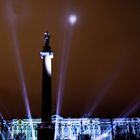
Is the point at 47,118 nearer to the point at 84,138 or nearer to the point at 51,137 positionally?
the point at 51,137

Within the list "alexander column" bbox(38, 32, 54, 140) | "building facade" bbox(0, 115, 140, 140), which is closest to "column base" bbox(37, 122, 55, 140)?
"alexander column" bbox(38, 32, 54, 140)

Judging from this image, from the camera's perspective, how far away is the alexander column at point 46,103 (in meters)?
15.9

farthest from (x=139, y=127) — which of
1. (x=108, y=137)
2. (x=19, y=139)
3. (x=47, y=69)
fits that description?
(x=47, y=69)

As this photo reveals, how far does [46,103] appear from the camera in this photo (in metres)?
17.9

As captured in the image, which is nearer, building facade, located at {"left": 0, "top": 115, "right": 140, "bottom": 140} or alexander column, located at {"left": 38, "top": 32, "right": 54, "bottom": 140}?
alexander column, located at {"left": 38, "top": 32, "right": 54, "bottom": 140}

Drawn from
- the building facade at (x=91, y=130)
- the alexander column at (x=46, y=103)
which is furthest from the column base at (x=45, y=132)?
the building facade at (x=91, y=130)

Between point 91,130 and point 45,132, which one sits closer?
point 45,132

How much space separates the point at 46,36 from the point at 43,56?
1704mm

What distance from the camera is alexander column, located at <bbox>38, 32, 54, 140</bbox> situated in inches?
625

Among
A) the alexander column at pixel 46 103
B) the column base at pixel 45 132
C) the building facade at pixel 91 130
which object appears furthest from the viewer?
the building facade at pixel 91 130

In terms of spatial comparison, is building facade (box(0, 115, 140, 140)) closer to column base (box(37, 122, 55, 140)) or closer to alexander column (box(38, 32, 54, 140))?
alexander column (box(38, 32, 54, 140))

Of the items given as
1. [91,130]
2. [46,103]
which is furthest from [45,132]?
[91,130]

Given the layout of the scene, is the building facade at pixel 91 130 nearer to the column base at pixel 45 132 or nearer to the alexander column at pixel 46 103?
the alexander column at pixel 46 103

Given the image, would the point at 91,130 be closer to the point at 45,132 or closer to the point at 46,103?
the point at 46,103
